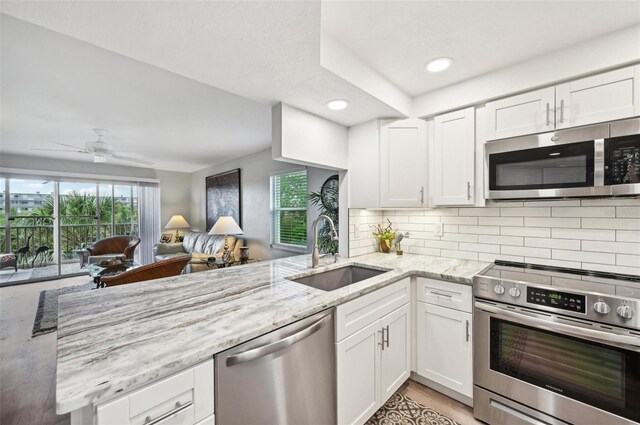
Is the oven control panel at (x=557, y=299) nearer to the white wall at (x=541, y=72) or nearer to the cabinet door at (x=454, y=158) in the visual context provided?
the cabinet door at (x=454, y=158)

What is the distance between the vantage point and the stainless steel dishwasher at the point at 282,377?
0.98 metres

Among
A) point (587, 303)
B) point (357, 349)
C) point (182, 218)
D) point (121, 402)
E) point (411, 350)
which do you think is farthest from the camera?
point (182, 218)

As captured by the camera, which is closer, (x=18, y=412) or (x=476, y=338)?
(x=476, y=338)

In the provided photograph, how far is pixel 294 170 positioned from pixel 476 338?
10.6 feet

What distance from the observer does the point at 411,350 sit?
2.05 meters

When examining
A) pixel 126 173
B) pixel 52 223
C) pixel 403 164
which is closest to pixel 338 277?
pixel 403 164

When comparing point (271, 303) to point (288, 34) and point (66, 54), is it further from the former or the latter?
point (66, 54)

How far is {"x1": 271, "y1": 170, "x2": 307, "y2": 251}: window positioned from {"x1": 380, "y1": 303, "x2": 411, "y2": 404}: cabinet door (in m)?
2.30

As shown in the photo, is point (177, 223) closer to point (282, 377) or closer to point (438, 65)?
point (282, 377)

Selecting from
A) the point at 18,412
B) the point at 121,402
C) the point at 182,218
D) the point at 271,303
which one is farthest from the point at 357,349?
the point at 182,218

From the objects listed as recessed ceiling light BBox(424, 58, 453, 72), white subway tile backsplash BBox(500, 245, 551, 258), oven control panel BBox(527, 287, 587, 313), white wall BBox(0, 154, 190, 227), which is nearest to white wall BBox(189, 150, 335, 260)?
white wall BBox(0, 154, 190, 227)

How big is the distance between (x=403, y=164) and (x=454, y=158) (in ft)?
1.31

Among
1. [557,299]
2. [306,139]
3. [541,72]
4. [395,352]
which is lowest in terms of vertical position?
[395,352]

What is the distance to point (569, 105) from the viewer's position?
1663 millimetres
